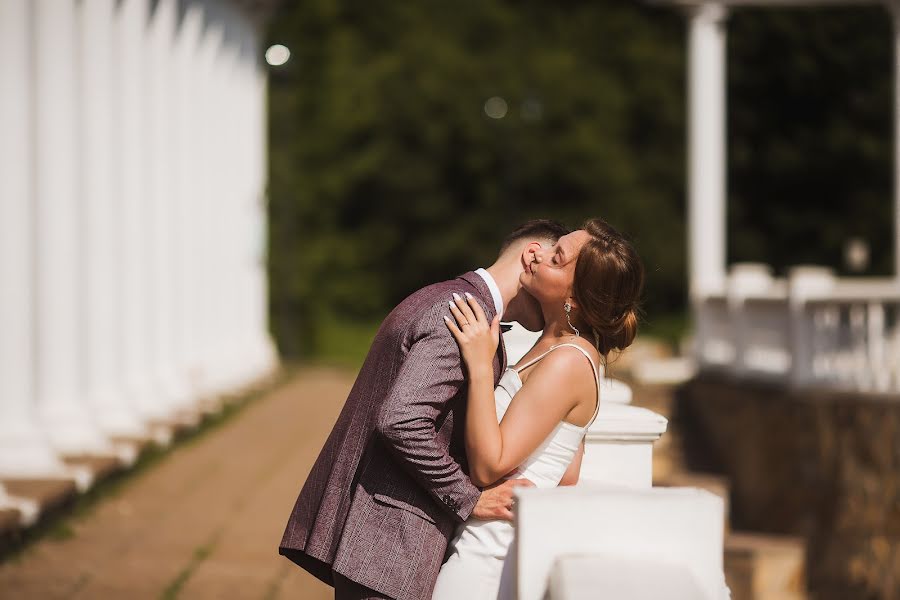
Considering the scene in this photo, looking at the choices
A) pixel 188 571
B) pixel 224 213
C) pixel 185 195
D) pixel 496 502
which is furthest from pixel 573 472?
pixel 224 213

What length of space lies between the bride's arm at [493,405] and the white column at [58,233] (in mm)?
6513

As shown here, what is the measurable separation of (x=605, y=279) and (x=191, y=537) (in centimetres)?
549

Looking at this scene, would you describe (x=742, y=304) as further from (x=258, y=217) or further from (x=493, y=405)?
(x=493, y=405)

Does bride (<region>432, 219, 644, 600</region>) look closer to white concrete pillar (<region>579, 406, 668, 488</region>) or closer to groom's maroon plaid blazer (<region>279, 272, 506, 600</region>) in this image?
groom's maroon plaid blazer (<region>279, 272, 506, 600</region>)

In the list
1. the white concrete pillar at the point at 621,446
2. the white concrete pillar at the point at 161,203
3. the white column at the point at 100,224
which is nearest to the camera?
the white concrete pillar at the point at 621,446

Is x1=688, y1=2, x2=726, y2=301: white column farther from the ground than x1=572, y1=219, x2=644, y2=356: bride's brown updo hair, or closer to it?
farther from the ground

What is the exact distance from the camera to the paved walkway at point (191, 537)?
22.7 ft

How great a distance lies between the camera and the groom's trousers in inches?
135

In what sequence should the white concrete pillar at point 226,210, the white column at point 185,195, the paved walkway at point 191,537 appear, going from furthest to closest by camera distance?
the white concrete pillar at point 226,210
the white column at point 185,195
the paved walkway at point 191,537

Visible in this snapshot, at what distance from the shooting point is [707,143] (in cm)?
1916

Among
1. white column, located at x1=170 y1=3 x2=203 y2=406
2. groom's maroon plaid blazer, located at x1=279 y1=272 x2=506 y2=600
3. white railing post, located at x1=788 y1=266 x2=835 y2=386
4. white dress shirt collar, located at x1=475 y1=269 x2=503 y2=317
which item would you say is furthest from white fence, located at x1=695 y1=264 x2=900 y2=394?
groom's maroon plaid blazer, located at x1=279 y1=272 x2=506 y2=600

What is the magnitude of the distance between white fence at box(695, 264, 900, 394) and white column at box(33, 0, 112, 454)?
23.1ft

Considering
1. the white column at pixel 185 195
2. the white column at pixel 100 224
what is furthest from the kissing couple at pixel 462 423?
the white column at pixel 185 195

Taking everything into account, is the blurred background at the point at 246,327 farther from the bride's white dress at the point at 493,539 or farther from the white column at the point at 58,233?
Result: the bride's white dress at the point at 493,539
